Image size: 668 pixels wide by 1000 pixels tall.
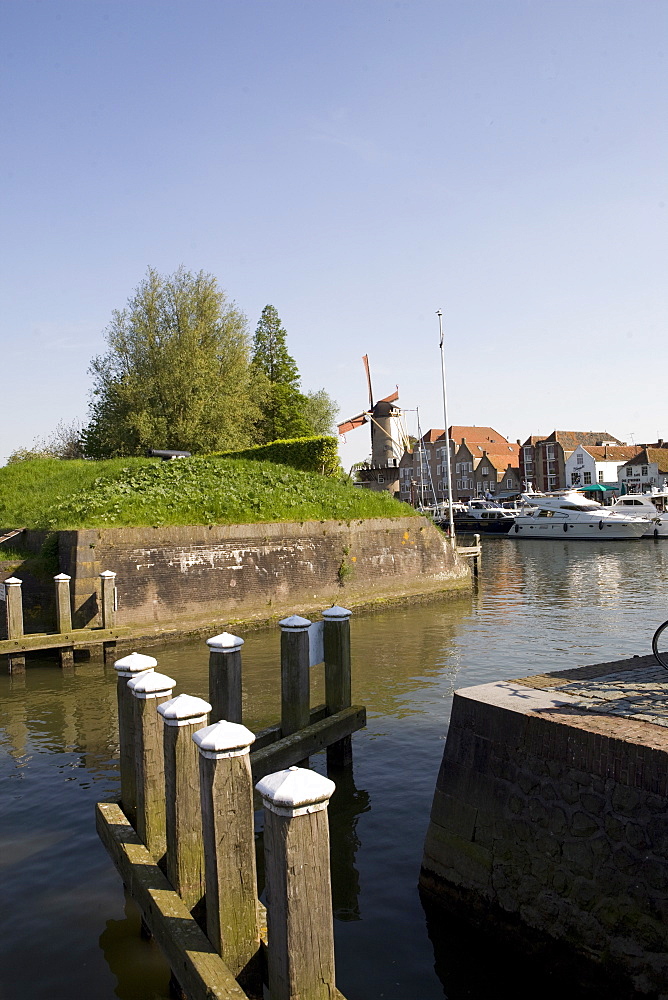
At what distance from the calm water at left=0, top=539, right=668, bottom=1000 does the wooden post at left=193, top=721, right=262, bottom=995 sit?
142 cm

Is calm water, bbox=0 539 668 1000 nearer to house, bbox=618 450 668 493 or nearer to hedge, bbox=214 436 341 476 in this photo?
hedge, bbox=214 436 341 476

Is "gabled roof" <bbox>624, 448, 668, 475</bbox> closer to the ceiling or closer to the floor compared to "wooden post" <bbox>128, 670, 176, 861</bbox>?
closer to the ceiling

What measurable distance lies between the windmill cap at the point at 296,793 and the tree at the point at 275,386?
135ft

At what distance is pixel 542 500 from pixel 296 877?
5933 cm

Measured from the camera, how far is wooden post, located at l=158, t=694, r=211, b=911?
4.62 m

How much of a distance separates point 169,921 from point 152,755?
1.16 meters

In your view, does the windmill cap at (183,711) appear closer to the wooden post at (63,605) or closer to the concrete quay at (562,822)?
the concrete quay at (562,822)

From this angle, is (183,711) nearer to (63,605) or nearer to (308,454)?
(63,605)

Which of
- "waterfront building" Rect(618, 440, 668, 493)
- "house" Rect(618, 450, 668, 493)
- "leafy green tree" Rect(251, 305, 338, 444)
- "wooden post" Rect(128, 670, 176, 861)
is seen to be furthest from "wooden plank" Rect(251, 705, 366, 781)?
"house" Rect(618, 450, 668, 493)

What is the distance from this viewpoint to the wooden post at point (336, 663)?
8.30m

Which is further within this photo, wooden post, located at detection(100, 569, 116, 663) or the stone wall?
the stone wall

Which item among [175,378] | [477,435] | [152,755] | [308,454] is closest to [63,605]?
[152,755]

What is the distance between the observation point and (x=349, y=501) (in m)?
23.7

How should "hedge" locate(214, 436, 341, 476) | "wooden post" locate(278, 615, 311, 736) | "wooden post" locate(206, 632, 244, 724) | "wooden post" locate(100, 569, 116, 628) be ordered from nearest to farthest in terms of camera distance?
"wooden post" locate(206, 632, 244, 724) < "wooden post" locate(278, 615, 311, 736) < "wooden post" locate(100, 569, 116, 628) < "hedge" locate(214, 436, 341, 476)
